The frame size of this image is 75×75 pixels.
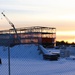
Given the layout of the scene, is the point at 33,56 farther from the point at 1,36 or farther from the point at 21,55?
the point at 1,36

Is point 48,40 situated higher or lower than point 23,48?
lower

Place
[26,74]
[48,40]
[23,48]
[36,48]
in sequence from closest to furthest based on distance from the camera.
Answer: [26,74] → [36,48] → [23,48] → [48,40]

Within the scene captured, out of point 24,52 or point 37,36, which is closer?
point 24,52

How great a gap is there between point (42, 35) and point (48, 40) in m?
3.26

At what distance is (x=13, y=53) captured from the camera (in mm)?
39594

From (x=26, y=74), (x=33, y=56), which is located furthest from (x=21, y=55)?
(x=26, y=74)

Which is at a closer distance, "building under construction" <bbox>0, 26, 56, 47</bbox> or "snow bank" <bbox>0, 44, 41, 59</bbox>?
"snow bank" <bbox>0, 44, 41, 59</bbox>

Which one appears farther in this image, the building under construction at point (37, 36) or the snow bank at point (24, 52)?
→ the building under construction at point (37, 36)

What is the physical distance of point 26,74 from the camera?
18.0 metres

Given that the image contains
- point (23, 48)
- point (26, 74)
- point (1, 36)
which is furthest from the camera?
point (1, 36)

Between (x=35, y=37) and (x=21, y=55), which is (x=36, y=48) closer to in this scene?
(x=21, y=55)

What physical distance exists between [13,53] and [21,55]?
8.98 ft

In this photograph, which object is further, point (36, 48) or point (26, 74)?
point (36, 48)

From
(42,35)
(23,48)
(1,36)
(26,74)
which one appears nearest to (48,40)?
(42,35)
